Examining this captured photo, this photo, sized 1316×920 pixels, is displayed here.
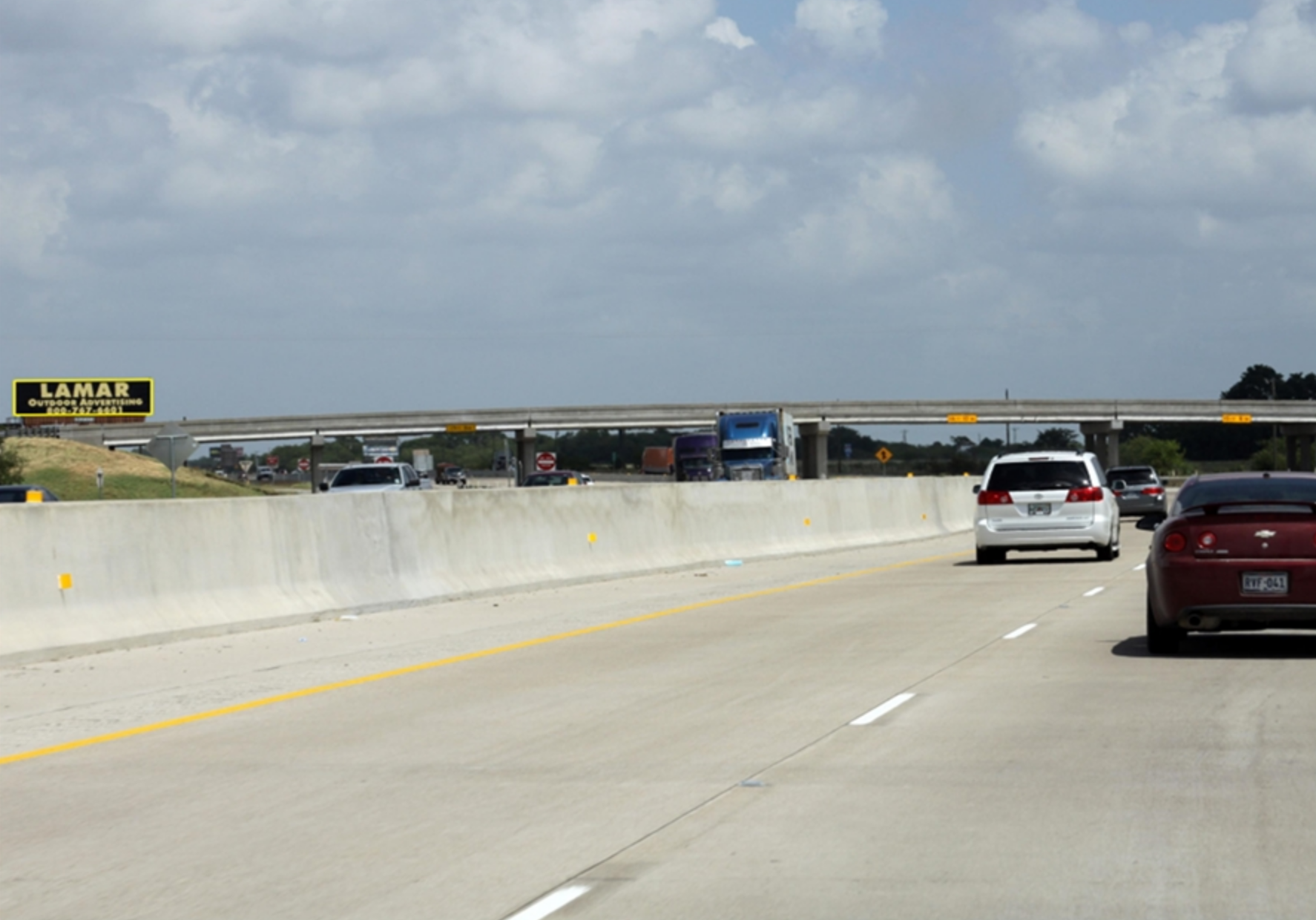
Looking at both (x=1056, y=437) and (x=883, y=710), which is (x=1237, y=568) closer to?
(x=883, y=710)

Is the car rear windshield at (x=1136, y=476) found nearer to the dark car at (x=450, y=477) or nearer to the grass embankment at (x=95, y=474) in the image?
the grass embankment at (x=95, y=474)

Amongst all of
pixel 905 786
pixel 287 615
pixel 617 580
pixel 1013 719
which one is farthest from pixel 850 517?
pixel 905 786

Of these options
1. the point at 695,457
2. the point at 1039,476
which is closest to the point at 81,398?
the point at 695,457

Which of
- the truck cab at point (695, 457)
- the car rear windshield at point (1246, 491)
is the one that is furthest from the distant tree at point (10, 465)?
the car rear windshield at point (1246, 491)

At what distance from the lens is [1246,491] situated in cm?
1578

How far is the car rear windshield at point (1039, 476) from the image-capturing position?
30344 mm

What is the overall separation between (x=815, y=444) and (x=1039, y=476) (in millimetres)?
89955

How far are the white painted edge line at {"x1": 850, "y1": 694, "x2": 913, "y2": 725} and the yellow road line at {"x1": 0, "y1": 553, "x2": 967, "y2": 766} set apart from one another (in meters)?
4.29

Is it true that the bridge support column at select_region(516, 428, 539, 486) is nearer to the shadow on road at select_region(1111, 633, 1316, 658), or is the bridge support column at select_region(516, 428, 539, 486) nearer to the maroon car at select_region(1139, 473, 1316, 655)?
the shadow on road at select_region(1111, 633, 1316, 658)

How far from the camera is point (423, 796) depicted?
9406 mm

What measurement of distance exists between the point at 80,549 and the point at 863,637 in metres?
7.25

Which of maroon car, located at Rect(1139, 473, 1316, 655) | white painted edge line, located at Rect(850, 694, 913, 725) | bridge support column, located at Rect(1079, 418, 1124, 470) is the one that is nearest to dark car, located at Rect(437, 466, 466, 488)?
bridge support column, located at Rect(1079, 418, 1124, 470)

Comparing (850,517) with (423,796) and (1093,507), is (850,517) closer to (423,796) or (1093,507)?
(1093,507)

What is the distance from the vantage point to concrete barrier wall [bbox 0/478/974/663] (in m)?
16.1
